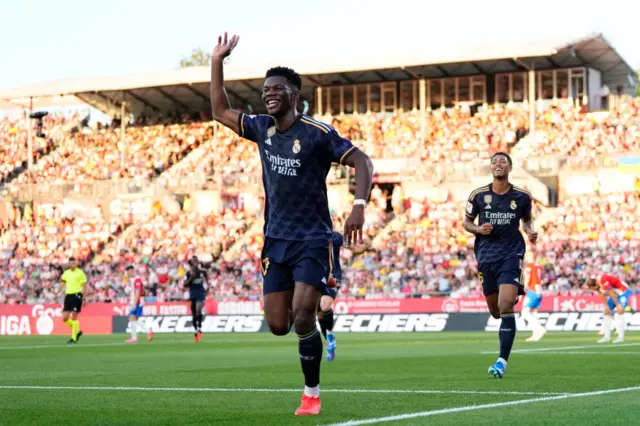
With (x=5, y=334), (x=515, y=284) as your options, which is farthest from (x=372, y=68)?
(x=515, y=284)

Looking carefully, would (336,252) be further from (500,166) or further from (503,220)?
(500,166)

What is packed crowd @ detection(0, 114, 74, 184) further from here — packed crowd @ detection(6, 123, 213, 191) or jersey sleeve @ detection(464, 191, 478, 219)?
jersey sleeve @ detection(464, 191, 478, 219)

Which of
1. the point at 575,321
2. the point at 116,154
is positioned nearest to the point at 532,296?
the point at 575,321

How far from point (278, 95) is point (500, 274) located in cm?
573

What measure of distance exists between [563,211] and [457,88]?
12.9 metres

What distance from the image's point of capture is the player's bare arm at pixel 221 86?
9.71m

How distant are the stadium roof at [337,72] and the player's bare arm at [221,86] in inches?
1677

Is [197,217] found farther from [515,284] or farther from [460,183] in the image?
[515,284]

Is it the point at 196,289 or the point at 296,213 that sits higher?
the point at 296,213

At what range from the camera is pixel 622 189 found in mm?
47188

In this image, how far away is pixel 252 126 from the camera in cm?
969

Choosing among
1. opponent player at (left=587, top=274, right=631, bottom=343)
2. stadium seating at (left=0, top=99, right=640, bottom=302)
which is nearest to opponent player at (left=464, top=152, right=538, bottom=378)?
opponent player at (left=587, top=274, right=631, bottom=343)

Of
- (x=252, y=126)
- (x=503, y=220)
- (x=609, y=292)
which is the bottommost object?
(x=609, y=292)

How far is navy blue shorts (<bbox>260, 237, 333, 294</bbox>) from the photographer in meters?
9.35
